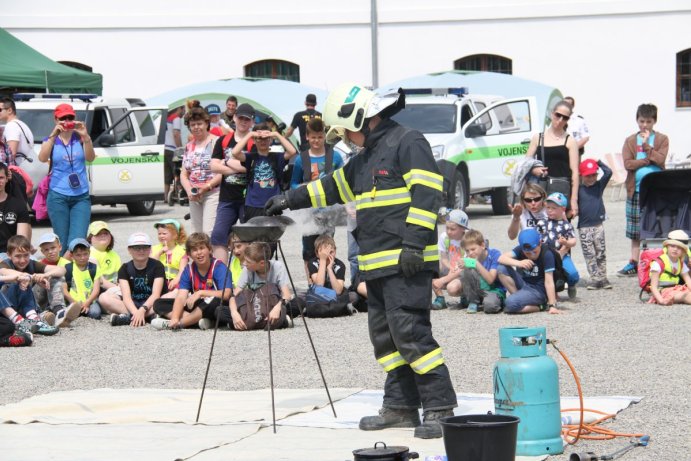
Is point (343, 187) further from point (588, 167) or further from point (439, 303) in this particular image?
point (588, 167)

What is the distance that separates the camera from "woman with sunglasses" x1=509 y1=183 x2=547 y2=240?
474 inches

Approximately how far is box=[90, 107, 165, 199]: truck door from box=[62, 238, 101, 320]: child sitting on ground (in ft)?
29.0

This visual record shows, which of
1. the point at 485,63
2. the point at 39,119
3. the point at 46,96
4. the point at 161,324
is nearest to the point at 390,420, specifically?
the point at 161,324

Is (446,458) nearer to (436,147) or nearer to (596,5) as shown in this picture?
(436,147)

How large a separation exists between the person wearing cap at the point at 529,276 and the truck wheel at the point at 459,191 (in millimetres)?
7618

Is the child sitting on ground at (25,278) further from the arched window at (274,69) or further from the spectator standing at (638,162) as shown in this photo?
the arched window at (274,69)

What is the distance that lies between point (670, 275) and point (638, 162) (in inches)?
87.0

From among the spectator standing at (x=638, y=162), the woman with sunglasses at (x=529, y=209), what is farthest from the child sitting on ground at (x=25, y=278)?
the spectator standing at (x=638, y=162)

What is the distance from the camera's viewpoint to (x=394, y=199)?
6.92m

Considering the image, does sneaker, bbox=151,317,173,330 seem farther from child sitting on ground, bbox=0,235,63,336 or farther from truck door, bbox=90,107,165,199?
truck door, bbox=90,107,165,199

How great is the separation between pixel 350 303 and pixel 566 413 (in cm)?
488

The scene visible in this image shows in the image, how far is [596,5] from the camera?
104ft

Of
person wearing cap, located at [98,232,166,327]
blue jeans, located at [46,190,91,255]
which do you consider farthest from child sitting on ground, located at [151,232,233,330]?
blue jeans, located at [46,190,91,255]

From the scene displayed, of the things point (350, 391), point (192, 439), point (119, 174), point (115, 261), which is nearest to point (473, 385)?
point (350, 391)
